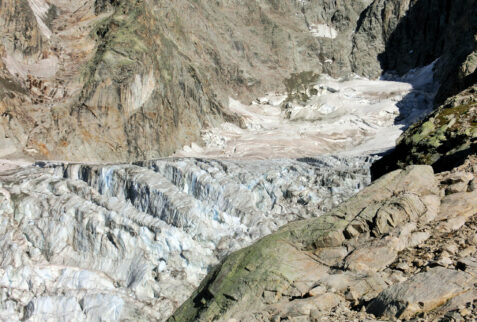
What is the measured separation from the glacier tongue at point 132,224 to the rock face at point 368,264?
808 inches

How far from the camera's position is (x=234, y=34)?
95.4 m

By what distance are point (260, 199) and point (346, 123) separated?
1644 inches

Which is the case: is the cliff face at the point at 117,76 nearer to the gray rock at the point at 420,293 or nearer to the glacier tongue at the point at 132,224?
the glacier tongue at the point at 132,224

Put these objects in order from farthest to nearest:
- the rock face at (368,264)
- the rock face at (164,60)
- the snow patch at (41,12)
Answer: the snow patch at (41,12) → the rock face at (164,60) → the rock face at (368,264)

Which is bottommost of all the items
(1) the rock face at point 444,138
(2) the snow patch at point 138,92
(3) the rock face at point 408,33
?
(1) the rock face at point 444,138

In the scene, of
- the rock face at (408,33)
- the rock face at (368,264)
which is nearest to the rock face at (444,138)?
the rock face at (368,264)

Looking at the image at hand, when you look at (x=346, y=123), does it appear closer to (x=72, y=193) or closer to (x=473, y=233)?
(x=72, y=193)

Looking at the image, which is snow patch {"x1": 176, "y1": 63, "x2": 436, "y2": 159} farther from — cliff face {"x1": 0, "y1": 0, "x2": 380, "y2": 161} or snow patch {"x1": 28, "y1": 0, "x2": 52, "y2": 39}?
snow patch {"x1": 28, "y1": 0, "x2": 52, "y2": 39}

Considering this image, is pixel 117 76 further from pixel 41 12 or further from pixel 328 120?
pixel 328 120

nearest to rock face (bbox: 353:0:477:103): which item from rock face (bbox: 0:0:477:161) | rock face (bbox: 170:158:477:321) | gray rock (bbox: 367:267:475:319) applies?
rock face (bbox: 0:0:477:161)

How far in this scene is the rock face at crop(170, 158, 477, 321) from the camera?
7.58m

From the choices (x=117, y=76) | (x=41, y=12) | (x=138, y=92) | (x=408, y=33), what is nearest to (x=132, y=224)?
(x=138, y=92)

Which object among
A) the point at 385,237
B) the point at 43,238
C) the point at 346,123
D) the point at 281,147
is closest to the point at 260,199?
the point at 43,238

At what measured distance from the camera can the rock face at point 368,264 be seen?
7578 mm
